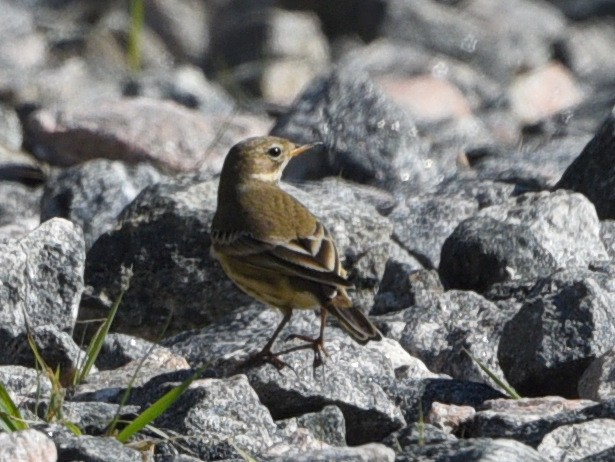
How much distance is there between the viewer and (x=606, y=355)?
6.68 m

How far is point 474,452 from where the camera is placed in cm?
522

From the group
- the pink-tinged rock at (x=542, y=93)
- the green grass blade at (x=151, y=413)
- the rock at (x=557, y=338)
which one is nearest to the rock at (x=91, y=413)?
the green grass blade at (x=151, y=413)

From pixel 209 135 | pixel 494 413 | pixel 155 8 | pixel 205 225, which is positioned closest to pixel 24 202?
pixel 209 135

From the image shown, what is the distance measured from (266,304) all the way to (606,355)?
193cm

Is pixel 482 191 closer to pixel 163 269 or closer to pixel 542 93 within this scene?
pixel 163 269

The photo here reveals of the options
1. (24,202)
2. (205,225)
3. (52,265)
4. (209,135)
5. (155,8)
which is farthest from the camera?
(155,8)

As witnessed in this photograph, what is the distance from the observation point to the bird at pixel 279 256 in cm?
702

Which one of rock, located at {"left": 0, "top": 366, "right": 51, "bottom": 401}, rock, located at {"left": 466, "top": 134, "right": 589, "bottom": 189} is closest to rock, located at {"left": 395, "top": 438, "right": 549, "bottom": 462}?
→ rock, located at {"left": 0, "top": 366, "right": 51, "bottom": 401}

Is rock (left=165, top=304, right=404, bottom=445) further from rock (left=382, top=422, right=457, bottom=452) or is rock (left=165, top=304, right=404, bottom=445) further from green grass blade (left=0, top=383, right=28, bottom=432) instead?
green grass blade (left=0, top=383, right=28, bottom=432)

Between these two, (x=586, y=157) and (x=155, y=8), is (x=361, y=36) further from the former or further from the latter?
(x=586, y=157)

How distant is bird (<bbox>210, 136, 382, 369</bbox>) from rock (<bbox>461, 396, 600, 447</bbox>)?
73 centimetres

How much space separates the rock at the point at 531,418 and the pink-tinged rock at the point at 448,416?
0.12ft

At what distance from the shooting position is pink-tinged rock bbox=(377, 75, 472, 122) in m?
14.7

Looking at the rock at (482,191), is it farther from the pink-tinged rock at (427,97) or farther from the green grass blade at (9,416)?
the green grass blade at (9,416)
